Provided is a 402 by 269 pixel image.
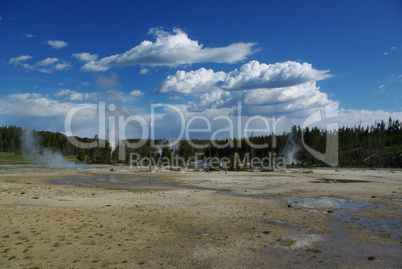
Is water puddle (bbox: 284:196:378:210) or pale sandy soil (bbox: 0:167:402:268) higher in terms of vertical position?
pale sandy soil (bbox: 0:167:402:268)

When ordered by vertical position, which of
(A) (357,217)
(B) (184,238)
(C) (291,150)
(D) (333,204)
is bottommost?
(D) (333,204)

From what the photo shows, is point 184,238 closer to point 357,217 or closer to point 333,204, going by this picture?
point 357,217

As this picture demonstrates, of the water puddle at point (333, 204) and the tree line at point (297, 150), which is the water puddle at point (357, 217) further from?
the tree line at point (297, 150)

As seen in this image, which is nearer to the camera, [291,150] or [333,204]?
[333,204]

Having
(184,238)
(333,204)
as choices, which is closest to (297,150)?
(333,204)

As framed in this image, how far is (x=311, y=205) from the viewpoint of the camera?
2086 cm

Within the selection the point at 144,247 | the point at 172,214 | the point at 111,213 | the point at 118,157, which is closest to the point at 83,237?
the point at 144,247

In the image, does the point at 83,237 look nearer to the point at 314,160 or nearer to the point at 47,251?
the point at 47,251

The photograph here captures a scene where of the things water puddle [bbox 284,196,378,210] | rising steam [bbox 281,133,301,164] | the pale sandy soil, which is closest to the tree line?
rising steam [bbox 281,133,301,164]

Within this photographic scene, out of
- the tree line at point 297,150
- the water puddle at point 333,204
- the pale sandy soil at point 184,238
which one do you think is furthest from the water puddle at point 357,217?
the tree line at point 297,150

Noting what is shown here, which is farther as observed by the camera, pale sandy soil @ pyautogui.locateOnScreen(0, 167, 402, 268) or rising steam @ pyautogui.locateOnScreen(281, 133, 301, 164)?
rising steam @ pyautogui.locateOnScreen(281, 133, 301, 164)

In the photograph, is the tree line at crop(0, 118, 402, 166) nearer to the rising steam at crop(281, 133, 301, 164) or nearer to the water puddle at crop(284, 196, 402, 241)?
the rising steam at crop(281, 133, 301, 164)

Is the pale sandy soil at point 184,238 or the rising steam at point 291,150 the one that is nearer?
the pale sandy soil at point 184,238

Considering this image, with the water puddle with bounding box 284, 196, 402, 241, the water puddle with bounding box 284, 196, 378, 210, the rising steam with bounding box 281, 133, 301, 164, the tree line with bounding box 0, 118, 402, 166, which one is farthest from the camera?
the rising steam with bounding box 281, 133, 301, 164
